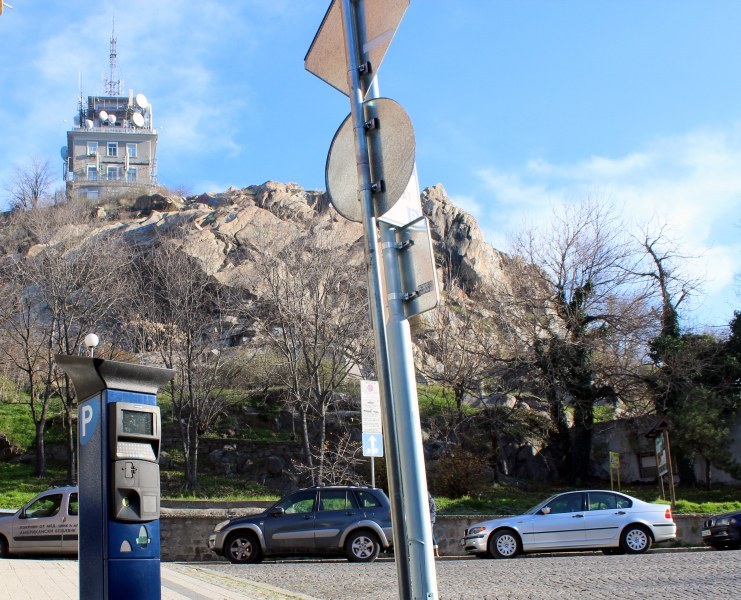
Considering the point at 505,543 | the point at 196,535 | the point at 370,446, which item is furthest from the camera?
the point at 196,535

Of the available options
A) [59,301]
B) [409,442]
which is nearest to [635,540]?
[409,442]

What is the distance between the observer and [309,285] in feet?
101

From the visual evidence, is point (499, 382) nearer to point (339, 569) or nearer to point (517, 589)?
point (339, 569)

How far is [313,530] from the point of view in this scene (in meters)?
17.1

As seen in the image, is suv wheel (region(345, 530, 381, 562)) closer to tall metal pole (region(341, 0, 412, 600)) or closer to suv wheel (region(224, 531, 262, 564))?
suv wheel (region(224, 531, 262, 564))

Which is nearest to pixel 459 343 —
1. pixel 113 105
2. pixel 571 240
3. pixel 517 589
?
pixel 571 240

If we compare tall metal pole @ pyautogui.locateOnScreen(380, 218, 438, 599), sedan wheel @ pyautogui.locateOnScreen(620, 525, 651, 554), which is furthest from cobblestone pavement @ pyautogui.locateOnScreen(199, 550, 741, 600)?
tall metal pole @ pyautogui.locateOnScreen(380, 218, 438, 599)

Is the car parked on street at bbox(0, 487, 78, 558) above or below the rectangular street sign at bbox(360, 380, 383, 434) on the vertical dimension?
below

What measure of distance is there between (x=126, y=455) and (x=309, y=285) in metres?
24.4

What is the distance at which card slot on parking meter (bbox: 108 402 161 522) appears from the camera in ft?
21.2

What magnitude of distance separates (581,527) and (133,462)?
1352cm

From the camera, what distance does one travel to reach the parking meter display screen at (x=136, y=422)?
658 centimetres

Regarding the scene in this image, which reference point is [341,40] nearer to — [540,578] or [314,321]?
[540,578]

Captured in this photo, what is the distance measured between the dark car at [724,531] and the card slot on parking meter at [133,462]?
15.8m
